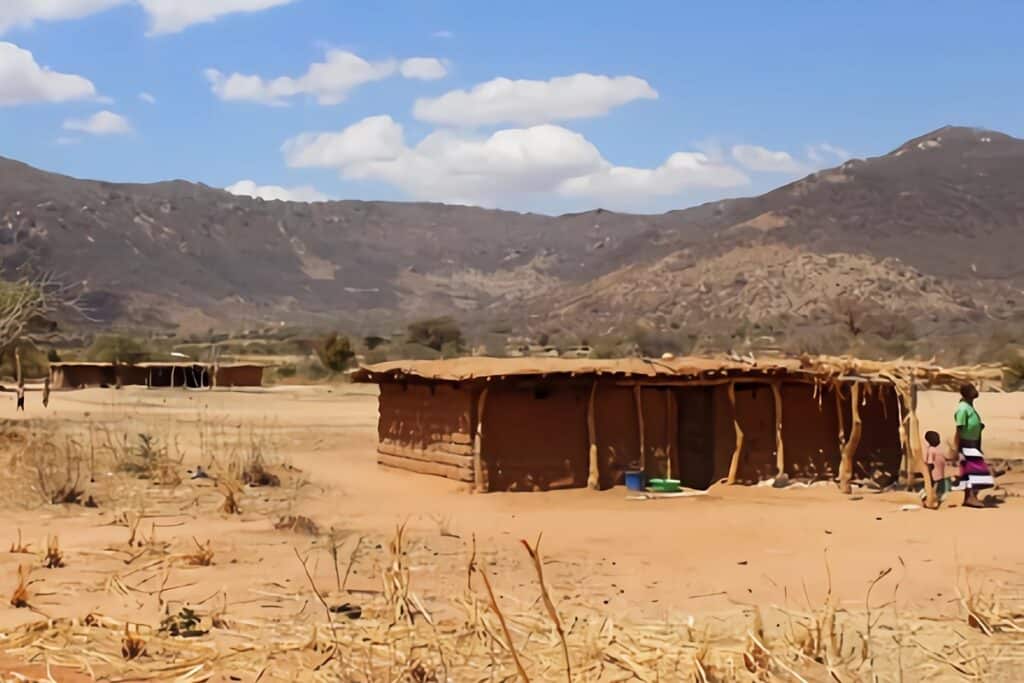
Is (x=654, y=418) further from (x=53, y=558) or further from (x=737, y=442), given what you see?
(x=53, y=558)

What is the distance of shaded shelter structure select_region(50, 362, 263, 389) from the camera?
3797cm

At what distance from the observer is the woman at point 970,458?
13.5 m

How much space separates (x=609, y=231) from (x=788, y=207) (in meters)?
52.1

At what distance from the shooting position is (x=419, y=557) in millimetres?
10461

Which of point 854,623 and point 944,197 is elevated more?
point 944,197

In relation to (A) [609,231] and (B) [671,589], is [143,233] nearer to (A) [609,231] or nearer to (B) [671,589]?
(A) [609,231]

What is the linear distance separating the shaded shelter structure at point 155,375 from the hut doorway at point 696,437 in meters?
25.8

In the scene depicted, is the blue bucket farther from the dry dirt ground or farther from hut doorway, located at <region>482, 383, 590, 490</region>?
hut doorway, located at <region>482, 383, 590, 490</region>

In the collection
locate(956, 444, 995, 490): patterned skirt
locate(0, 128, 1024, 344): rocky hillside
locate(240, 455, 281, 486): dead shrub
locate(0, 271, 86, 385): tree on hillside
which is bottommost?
locate(240, 455, 281, 486): dead shrub

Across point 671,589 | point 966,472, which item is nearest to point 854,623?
point 671,589

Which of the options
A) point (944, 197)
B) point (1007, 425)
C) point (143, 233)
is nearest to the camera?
point (1007, 425)

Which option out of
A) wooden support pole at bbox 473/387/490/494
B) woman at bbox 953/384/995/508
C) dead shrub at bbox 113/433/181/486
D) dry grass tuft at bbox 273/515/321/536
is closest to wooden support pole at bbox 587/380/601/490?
wooden support pole at bbox 473/387/490/494

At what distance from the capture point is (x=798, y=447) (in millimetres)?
15750

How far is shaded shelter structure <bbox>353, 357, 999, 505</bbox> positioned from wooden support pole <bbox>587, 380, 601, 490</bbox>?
2 centimetres
